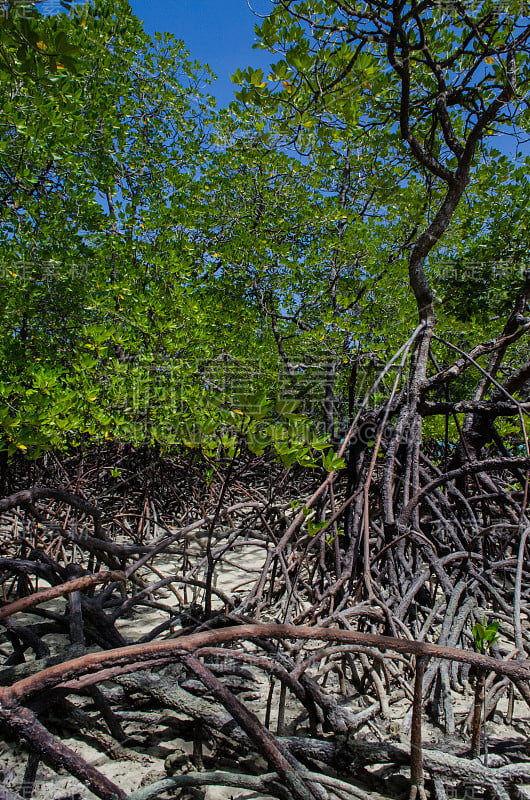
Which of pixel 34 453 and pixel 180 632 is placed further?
pixel 34 453

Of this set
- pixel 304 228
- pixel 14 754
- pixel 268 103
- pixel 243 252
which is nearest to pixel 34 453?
pixel 14 754

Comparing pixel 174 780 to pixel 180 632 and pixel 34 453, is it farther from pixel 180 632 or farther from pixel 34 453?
pixel 34 453

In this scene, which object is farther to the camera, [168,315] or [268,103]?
[168,315]

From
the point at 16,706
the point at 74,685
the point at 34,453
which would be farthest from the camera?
the point at 34,453

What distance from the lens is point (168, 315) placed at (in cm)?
344

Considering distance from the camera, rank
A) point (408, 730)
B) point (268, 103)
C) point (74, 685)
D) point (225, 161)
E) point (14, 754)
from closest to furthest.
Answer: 1. point (74, 685)
2. point (14, 754)
3. point (408, 730)
4. point (268, 103)
5. point (225, 161)

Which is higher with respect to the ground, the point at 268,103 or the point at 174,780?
the point at 268,103

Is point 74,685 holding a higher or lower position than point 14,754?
higher

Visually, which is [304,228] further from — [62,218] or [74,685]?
[74,685]

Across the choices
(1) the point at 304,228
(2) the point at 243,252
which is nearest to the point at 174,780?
(2) the point at 243,252

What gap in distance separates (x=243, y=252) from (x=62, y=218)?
8.46 feet

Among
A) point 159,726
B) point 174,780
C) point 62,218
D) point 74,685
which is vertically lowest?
point 159,726

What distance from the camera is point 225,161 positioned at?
6855 mm

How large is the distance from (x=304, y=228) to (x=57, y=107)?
4649 millimetres
